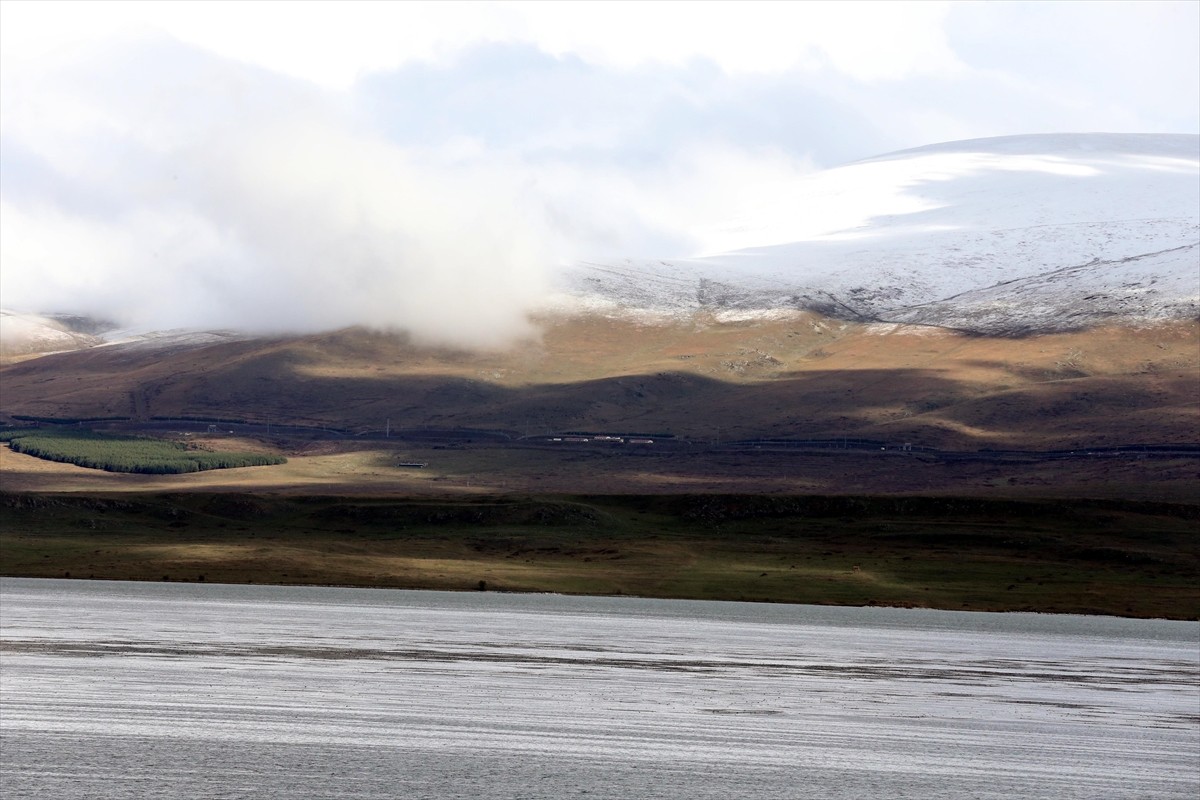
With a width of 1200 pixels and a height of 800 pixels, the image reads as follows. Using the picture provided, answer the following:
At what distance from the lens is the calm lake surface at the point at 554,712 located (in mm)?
35344

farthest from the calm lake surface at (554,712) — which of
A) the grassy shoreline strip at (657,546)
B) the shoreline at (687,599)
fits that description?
the grassy shoreline strip at (657,546)

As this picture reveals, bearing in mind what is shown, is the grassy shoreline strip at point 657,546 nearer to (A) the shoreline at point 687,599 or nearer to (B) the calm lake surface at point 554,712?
(A) the shoreline at point 687,599

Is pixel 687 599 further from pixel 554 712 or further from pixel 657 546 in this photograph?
pixel 554 712

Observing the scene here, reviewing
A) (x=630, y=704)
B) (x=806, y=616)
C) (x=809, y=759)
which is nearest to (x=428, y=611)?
(x=806, y=616)

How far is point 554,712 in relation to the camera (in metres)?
45.6

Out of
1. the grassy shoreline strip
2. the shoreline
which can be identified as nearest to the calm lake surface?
the shoreline

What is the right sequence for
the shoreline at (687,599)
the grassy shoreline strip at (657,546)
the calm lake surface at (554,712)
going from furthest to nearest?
the grassy shoreline strip at (657,546), the shoreline at (687,599), the calm lake surface at (554,712)

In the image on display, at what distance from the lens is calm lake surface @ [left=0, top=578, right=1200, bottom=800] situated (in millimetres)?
35344

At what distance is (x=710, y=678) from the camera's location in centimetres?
5722

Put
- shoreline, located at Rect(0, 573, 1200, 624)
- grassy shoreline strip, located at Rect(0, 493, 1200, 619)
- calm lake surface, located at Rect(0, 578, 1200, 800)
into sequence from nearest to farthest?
1. calm lake surface, located at Rect(0, 578, 1200, 800)
2. shoreline, located at Rect(0, 573, 1200, 624)
3. grassy shoreline strip, located at Rect(0, 493, 1200, 619)

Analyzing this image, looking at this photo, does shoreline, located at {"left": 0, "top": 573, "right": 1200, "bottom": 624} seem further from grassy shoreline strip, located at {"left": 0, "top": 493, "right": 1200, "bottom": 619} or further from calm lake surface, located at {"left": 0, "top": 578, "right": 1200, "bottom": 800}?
calm lake surface, located at {"left": 0, "top": 578, "right": 1200, "bottom": 800}

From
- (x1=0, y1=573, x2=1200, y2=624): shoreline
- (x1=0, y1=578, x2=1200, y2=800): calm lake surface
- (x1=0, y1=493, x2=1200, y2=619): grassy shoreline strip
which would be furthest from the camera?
(x1=0, y1=493, x2=1200, y2=619): grassy shoreline strip

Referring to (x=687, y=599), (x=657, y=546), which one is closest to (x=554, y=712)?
(x=687, y=599)

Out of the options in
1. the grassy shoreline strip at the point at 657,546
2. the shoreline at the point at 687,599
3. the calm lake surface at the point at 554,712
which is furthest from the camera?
the grassy shoreline strip at the point at 657,546
